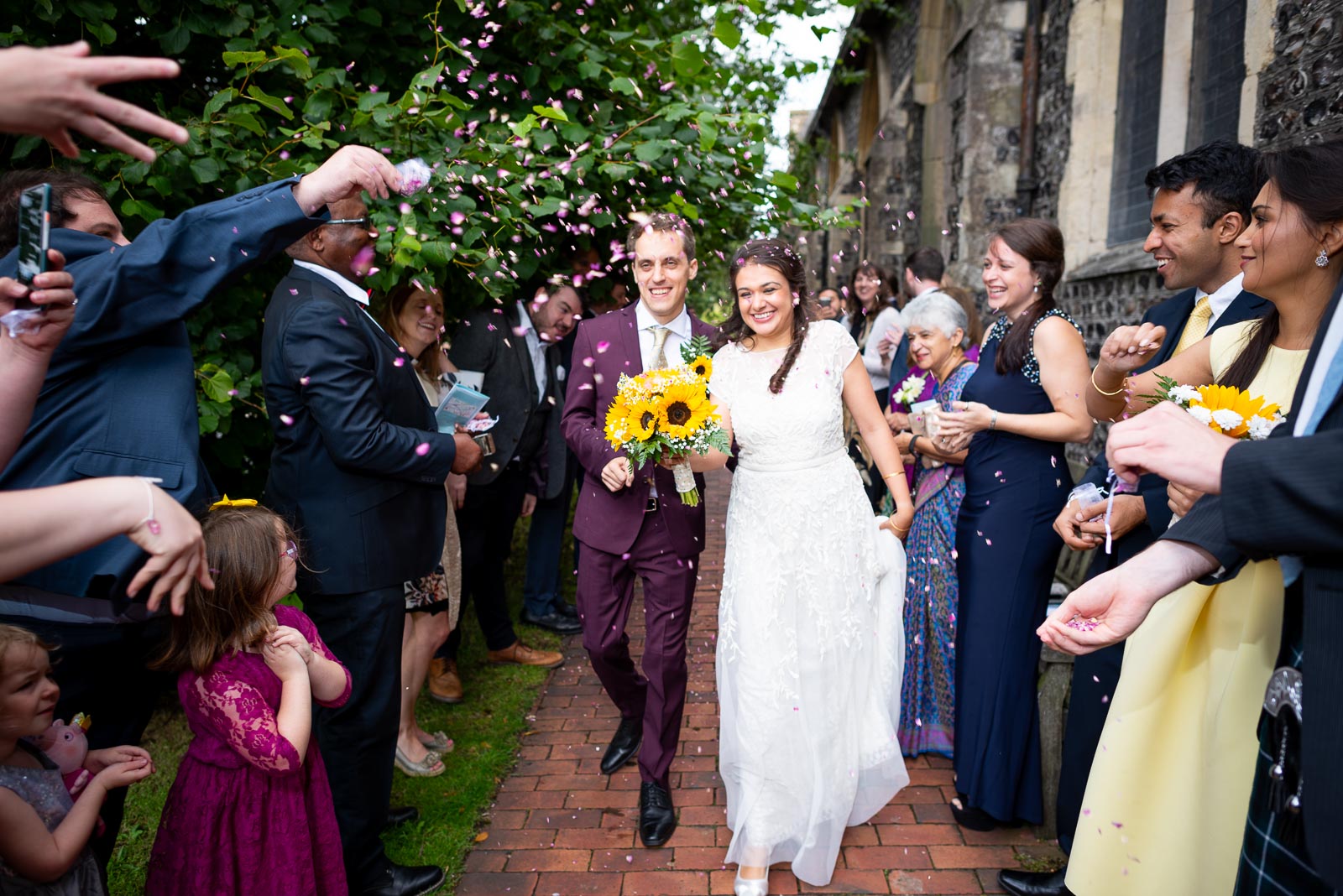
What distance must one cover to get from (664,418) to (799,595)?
90 cm

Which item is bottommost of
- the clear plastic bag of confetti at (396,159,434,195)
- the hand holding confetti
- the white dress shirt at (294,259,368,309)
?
the white dress shirt at (294,259,368,309)

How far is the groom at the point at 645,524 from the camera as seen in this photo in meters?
3.67

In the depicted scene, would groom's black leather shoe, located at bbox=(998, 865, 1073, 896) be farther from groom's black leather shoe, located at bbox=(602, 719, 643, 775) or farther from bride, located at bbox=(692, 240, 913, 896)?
groom's black leather shoe, located at bbox=(602, 719, 643, 775)

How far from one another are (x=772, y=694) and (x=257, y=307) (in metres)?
3.11

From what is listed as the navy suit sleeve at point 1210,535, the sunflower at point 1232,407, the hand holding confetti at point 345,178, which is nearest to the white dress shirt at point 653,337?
the hand holding confetti at point 345,178

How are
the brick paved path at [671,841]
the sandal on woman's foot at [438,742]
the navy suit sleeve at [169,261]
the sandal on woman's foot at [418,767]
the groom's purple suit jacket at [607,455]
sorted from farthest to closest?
the sandal on woman's foot at [438,742], the sandal on woman's foot at [418,767], the groom's purple suit jacket at [607,455], the brick paved path at [671,841], the navy suit sleeve at [169,261]

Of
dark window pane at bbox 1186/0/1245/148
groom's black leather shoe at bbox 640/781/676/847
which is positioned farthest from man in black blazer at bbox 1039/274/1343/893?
dark window pane at bbox 1186/0/1245/148

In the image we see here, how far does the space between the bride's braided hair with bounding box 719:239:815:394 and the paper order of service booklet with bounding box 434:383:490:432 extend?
1186 millimetres

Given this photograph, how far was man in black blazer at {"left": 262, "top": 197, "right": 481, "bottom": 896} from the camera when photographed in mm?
2904

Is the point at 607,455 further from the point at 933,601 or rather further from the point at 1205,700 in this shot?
the point at 1205,700

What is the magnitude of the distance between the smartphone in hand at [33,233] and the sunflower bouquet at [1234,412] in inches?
101

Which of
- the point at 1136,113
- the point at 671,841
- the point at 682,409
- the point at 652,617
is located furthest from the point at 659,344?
the point at 1136,113

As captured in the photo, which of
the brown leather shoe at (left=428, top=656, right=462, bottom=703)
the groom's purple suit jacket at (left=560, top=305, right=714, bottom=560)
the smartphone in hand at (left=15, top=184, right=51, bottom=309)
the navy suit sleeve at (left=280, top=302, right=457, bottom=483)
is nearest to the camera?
the smartphone in hand at (left=15, top=184, right=51, bottom=309)

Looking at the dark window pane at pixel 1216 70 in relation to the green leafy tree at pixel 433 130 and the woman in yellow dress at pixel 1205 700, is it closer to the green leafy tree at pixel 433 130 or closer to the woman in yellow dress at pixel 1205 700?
the green leafy tree at pixel 433 130
